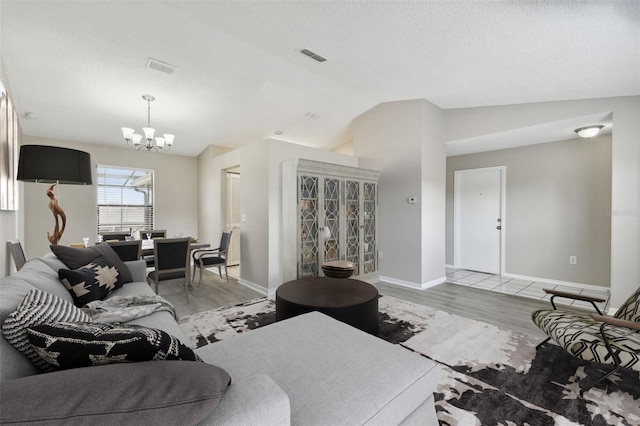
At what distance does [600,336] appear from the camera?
192 cm

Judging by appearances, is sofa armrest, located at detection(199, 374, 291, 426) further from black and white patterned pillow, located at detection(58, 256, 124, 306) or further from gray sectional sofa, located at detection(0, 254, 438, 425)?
black and white patterned pillow, located at detection(58, 256, 124, 306)

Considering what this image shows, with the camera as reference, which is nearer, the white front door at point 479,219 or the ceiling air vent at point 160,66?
the ceiling air vent at point 160,66

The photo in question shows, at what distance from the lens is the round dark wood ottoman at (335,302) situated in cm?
229

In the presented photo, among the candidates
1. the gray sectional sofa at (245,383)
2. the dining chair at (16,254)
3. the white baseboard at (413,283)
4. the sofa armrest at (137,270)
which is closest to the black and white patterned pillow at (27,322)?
the gray sectional sofa at (245,383)

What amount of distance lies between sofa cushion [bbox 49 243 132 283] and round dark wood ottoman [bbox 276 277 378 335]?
5.14 feet

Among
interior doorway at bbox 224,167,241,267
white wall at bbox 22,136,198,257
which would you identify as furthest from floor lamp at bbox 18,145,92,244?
white wall at bbox 22,136,198,257

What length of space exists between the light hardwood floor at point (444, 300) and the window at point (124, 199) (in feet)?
6.70

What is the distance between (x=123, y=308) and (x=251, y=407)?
1.61 meters

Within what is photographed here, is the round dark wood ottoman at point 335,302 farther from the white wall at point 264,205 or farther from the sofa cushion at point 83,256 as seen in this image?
the sofa cushion at point 83,256

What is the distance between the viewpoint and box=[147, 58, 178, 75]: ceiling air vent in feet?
10.7

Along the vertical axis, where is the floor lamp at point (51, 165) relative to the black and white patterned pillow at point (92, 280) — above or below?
above

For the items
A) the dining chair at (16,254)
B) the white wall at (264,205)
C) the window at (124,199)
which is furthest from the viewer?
the window at (124,199)

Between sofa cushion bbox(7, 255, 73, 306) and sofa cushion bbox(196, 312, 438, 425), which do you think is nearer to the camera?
sofa cushion bbox(196, 312, 438, 425)

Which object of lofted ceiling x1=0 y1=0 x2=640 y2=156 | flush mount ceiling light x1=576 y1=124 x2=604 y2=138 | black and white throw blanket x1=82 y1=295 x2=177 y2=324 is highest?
lofted ceiling x1=0 y1=0 x2=640 y2=156
